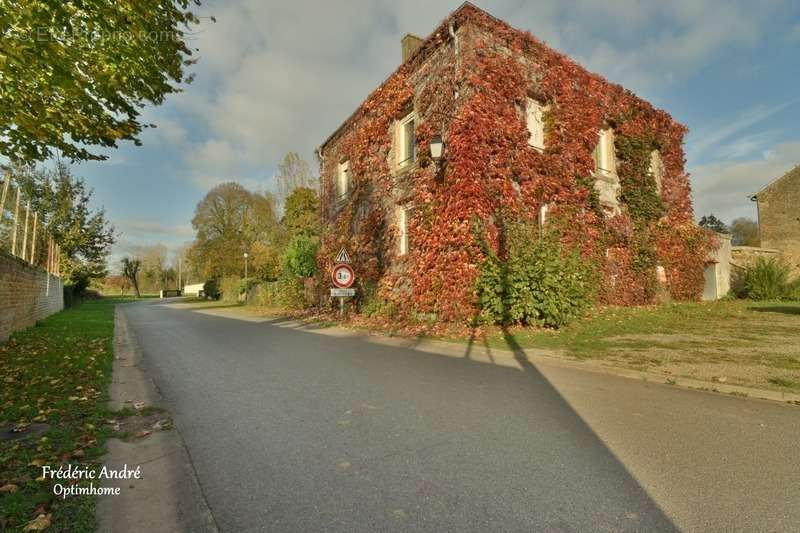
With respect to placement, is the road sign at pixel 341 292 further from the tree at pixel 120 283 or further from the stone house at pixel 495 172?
the tree at pixel 120 283

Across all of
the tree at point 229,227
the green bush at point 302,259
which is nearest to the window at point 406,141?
the green bush at point 302,259

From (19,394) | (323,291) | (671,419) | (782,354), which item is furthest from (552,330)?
(323,291)

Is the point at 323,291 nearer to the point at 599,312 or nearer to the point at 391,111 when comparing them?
Result: the point at 391,111

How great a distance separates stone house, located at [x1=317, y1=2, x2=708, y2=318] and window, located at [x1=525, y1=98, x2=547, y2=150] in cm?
5

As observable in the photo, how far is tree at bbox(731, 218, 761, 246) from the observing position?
5209 cm

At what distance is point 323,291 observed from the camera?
62.1 ft

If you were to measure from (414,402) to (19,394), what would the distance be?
4.43m

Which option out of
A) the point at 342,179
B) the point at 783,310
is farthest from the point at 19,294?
the point at 783,310

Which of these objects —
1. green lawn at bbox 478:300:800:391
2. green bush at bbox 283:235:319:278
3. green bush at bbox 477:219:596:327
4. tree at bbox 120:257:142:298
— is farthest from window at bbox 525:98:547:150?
tree at bbox 120:257:142:298

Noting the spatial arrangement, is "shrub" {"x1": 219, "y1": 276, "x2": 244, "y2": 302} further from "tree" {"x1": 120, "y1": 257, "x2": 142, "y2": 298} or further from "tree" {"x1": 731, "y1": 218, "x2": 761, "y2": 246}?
"tree" {"x1": 731, "y1": 218, "x2": 761, "y2": 246}

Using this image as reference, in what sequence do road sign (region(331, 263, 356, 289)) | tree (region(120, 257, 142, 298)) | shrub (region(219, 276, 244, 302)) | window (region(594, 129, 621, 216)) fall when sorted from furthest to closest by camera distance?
tree (region(120, 257, 142, 298)) < shrub (region(219, 276, 244, 302)) < window (region(594, 129, 621, 216)) < road sign (region(331, 263, 356, 289))

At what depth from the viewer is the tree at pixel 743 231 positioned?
52.1m

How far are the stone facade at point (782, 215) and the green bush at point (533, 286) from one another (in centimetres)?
2467

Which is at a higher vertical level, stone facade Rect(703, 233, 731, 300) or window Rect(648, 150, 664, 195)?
window Rect(648, 150, 664, 195)
